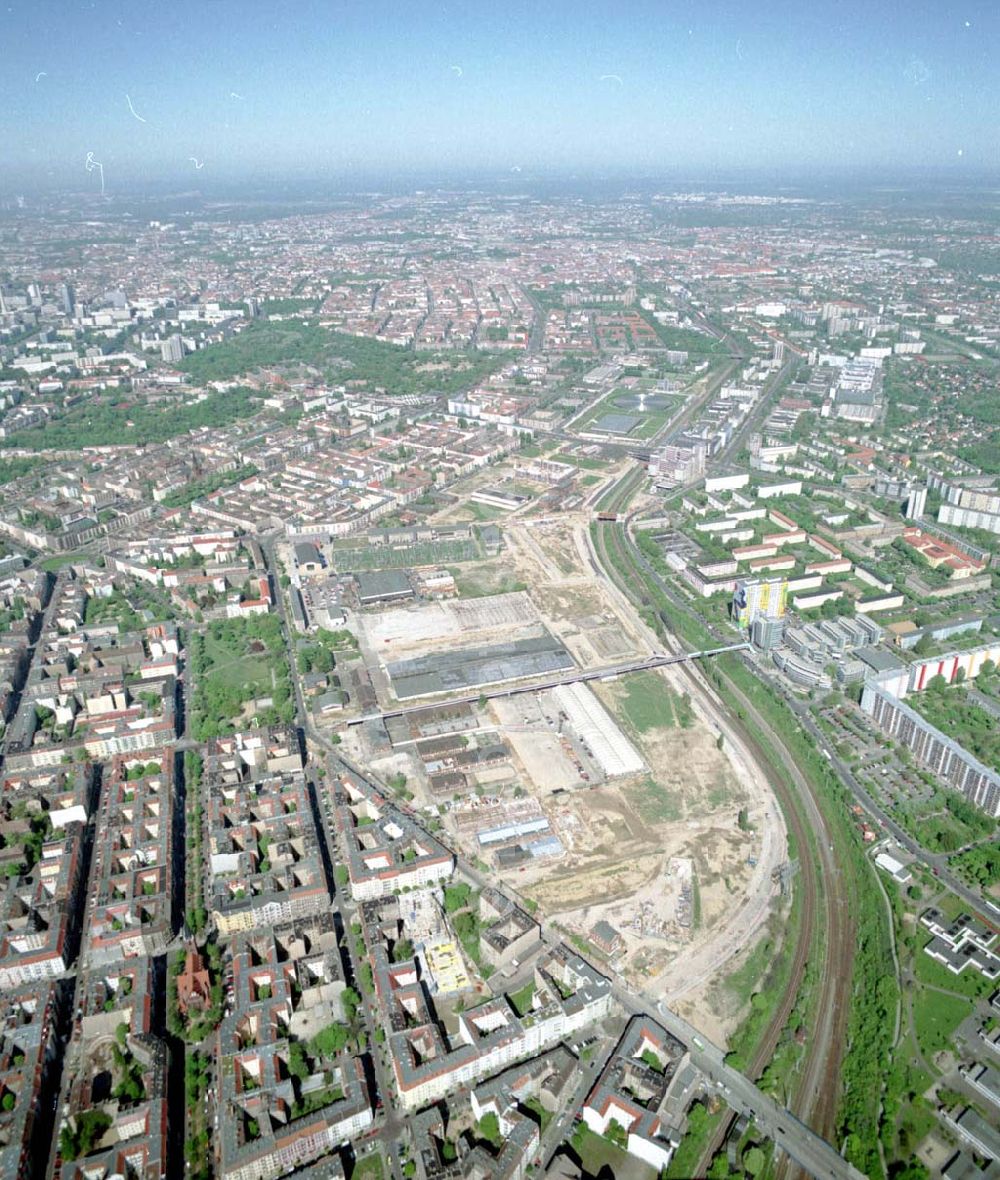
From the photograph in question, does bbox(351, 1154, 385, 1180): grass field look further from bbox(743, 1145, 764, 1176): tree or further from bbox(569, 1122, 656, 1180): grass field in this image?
bbox(743, 1145, 764, 1176): tree

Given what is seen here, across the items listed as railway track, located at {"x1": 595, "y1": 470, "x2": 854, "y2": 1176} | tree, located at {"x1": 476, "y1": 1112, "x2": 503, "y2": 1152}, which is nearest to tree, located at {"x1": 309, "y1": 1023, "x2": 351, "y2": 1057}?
tree, located at {"x1": 476, "y1": 1112, "x2": 503, "y2": 1152}

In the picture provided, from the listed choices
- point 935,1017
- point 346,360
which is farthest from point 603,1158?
point 346,360

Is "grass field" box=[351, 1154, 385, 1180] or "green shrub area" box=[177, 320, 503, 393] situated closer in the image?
"grass field" box=[351, 1154, 385, 1180]

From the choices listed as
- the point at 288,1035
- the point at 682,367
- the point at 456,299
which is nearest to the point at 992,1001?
the point at 288,1035

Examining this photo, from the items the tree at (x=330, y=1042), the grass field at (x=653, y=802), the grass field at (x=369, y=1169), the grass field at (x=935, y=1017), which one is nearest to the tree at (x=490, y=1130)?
the grass field at (x=369, y=1169)

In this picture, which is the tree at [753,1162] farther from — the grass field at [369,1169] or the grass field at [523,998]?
the grass field at [369,1169]

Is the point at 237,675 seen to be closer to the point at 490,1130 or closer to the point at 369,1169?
the point at 369,1169
